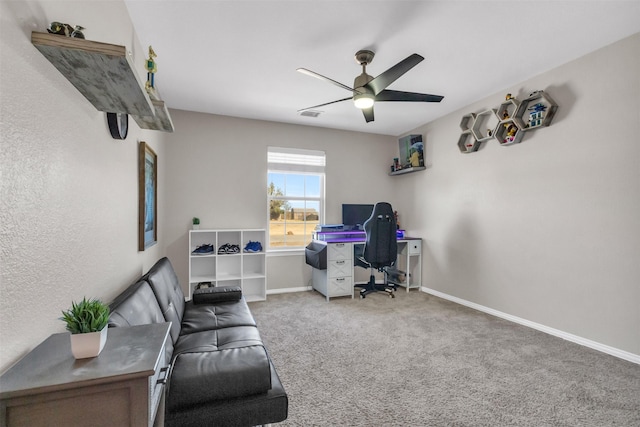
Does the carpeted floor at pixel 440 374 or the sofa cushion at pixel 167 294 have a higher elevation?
the sofa cushion at pixel 167 294

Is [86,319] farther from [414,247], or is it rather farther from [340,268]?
[414,247]

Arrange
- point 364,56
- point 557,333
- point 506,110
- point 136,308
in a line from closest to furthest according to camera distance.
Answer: point 136,308, point 364,56, point 557,333, point 506,110

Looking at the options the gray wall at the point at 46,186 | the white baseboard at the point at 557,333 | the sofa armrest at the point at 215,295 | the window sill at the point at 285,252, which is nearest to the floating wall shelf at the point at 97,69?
the gray wall at the point at 46,186

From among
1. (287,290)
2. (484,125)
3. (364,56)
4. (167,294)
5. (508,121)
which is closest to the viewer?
(167,294)

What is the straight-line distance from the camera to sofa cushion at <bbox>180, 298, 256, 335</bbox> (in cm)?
222

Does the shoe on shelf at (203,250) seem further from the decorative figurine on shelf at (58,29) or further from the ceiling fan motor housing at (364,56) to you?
the decorative figurine on shelf at (58,29)

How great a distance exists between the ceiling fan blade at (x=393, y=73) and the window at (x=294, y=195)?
2.32m

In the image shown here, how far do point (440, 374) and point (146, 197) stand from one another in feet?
9.38

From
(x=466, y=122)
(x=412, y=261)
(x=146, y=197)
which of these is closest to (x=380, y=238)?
(x=412, y=261)

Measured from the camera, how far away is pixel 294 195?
492 cm

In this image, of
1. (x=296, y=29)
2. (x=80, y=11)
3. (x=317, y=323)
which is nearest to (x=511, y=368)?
(x=317, y=323)

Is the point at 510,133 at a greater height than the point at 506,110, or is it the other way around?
the point at 506,110

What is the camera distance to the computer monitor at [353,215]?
16.5 ft

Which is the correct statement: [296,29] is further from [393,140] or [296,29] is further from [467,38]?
[393,140]
